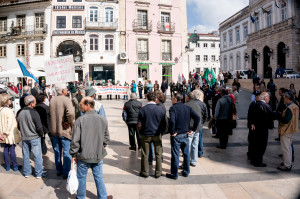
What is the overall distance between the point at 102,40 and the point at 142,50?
481 cm

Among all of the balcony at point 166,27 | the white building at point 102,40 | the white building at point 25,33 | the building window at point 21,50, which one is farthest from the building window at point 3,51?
the balcony at point 166,27

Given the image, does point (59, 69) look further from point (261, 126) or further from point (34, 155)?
point (261, 126)

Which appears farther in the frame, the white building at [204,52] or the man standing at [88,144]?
the white building at [204,52]

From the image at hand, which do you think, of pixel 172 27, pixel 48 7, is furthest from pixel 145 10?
pixel 48 7

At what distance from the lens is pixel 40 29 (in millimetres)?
27734

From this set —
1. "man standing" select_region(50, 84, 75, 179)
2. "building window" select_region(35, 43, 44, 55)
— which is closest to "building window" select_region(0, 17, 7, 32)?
"building window" select_region(35, 43, 44, 55)

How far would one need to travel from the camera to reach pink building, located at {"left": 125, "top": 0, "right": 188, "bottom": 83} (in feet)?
94.0

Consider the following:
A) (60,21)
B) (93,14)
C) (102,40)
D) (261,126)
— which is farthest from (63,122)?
(60,21)

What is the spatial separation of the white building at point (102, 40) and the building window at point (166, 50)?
18.5 ft

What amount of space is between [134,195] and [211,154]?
3.23 meters

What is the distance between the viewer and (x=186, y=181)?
16.7 ft

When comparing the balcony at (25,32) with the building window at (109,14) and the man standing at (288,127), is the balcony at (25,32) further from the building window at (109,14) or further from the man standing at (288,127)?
the man standing at (288,127)

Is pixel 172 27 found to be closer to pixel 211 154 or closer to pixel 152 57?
pixel 152 57

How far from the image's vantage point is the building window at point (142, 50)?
29109 mm
